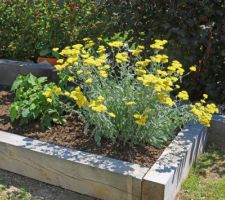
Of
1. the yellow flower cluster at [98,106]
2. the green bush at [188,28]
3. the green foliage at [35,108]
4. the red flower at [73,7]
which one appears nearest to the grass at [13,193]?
the green foliage at [35,108]

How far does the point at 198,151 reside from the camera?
3820mm

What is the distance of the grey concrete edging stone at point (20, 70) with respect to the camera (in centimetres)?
488

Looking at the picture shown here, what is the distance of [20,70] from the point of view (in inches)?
196

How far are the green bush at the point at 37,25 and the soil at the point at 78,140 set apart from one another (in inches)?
63.8

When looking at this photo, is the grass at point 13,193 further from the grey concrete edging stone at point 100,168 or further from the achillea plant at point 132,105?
the achillea plant at point 132,105

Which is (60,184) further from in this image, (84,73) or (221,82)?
(221,82)

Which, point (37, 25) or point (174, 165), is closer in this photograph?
point (174, 165)

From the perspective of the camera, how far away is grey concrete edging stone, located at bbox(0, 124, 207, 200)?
9.96 feet

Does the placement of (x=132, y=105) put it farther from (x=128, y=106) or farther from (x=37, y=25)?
(x=37, y=25)

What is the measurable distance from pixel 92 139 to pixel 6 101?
1321mm

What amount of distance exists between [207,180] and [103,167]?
1017mm

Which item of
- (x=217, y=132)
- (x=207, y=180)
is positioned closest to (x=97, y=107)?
(x=207, y=180)

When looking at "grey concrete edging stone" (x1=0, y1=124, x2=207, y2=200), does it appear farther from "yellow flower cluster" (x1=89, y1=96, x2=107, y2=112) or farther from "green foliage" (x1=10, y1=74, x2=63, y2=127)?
"yellow flower cluster" (x1=89, y1=96, x2=107, y2=112)

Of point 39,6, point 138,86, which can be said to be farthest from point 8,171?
point 39,6
